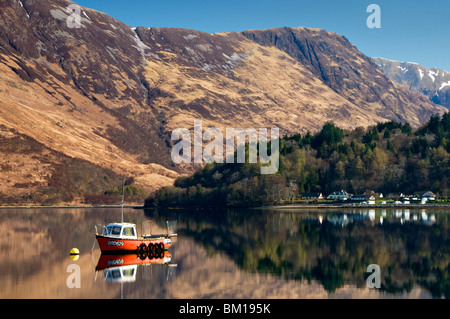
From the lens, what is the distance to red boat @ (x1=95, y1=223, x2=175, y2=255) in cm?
7488

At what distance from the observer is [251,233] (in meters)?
112

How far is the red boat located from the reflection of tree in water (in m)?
10.1

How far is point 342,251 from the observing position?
80375 millimetres

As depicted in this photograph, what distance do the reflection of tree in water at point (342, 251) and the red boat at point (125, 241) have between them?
1014cm

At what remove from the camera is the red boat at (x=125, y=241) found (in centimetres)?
7488

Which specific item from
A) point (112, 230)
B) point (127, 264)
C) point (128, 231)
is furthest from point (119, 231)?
point (127, 264)

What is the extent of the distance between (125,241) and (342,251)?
30966 mm

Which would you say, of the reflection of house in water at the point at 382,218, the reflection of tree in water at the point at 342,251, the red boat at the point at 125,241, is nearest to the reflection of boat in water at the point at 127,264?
the red boat at the point at 125,241

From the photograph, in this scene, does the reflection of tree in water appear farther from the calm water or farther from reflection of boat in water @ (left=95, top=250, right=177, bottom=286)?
reflection of boat in water @ (left=95, top=250, right=177, bottom=286)

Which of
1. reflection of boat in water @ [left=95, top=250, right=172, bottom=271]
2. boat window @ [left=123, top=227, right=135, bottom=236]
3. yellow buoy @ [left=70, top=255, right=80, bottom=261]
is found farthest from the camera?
boat window @ [left=123, top=227, right=135, bottom=236]

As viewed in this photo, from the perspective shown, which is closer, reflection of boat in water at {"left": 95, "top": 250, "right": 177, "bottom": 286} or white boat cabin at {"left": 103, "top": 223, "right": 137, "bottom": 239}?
reflection of boat in water at {"left": 95, "top": 250, "right": 177, "bottom": 286}

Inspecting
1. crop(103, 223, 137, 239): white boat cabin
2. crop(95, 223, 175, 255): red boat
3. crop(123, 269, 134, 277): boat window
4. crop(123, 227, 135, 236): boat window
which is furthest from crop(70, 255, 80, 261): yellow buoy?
crop(123, 269, 134, 277): boat window
